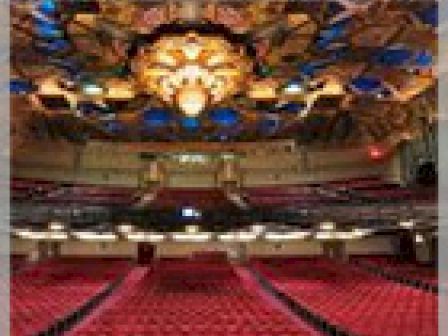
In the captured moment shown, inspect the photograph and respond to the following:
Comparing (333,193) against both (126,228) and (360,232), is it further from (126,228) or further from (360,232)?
(126,228)

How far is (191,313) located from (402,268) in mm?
9613

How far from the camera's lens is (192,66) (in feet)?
42.2

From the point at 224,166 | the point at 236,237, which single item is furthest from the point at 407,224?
the point at 224,166

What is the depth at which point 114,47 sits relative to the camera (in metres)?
14.0

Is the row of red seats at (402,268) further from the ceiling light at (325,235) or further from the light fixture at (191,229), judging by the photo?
the light fixture at (191,229)

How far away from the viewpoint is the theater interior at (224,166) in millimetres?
10781

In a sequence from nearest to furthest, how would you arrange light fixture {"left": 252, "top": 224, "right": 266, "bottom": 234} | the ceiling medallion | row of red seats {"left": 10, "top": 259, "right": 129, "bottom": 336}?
row of red seats {"left": 10, "top": 259, "right": 129, "bottom": 336}, the ceiling medallion, light fixture {"left": 252, "top": 224, "right": 266, "bottom": 234}

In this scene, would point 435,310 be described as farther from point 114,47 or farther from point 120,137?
point 120,137

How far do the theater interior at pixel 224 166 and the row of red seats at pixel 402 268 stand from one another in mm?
71

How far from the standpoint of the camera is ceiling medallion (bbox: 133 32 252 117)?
1266 centimetres

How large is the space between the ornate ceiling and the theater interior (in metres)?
0.05

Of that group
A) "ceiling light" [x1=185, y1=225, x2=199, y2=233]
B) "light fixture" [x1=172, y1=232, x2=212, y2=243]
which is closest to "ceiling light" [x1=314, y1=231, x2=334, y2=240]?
"light fixture" [x1=172, y1=232, x2=212, y2=243]

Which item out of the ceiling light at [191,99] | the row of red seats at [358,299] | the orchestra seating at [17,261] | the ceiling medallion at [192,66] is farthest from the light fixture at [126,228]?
the ceiling light at [191,99]

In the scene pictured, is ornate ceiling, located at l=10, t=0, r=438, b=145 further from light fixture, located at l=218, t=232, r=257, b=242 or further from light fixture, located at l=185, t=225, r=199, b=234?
light fixture, located at l=218, t=232, r=257, b=242
